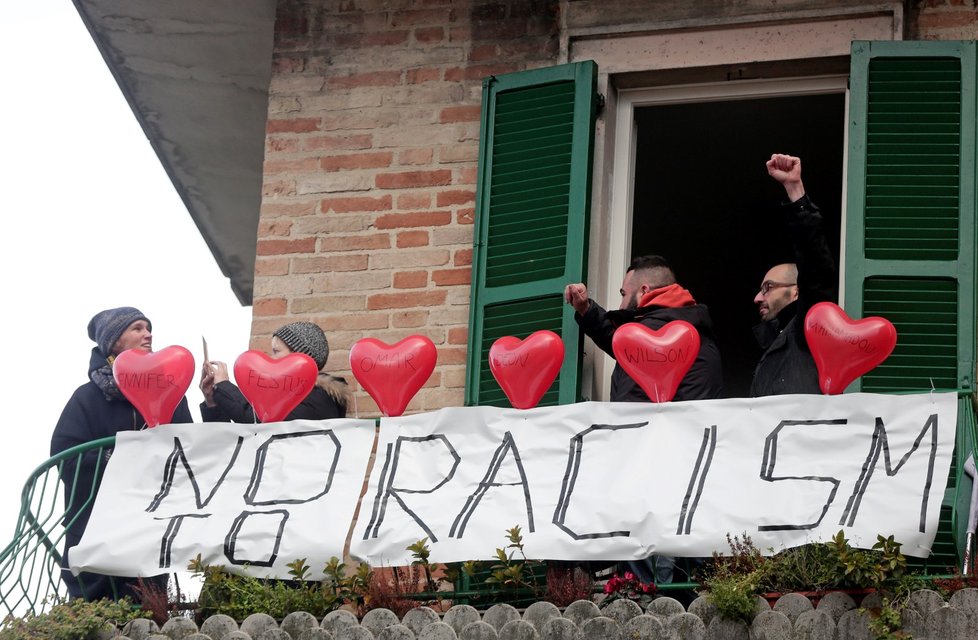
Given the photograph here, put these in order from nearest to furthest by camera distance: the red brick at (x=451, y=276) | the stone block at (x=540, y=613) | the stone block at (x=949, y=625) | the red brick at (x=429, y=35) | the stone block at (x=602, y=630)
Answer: the stone block at (x=949, y=625) < the stone block at (x=602, y=630) < the stone block at (x=540, y=613) < the red brick at (x=451, y=276) < the red brick at (x=429, y=35)

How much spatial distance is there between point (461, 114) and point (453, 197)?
0.43 m

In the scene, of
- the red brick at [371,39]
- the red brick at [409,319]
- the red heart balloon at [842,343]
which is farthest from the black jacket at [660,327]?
the red brick at [371,39]

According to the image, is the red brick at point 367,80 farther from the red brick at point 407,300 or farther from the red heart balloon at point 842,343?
the red heart balloon at point 842,343

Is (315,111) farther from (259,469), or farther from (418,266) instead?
(259,469)

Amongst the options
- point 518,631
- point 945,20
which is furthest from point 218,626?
point 945,20

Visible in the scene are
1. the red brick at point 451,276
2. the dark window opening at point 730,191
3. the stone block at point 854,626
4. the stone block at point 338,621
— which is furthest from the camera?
the dark window opening at point 730,191

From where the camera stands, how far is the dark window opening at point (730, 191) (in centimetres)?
1075

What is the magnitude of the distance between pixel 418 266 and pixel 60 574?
214cm

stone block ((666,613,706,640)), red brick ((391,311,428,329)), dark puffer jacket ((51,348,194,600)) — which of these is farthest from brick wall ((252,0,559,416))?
stone block ((666,613,706,640))

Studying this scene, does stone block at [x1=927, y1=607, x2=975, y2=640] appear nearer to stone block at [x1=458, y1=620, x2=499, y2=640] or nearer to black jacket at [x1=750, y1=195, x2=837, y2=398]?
black jacket at [x1=750, y1=195, x2=837, y2=398]

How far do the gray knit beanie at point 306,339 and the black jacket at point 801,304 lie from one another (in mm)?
1901

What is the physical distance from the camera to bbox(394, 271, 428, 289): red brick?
8.92m

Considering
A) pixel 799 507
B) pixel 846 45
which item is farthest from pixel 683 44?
pixel 799 507

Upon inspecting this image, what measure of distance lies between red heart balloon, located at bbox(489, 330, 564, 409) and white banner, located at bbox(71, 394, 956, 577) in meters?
0.15
